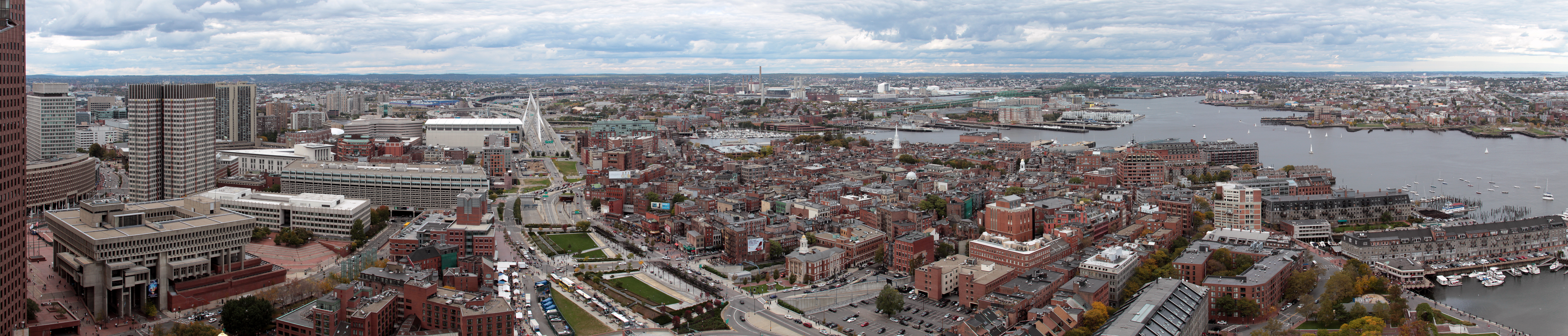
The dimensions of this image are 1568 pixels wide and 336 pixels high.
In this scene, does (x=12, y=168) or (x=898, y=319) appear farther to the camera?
(x=898, y=319)

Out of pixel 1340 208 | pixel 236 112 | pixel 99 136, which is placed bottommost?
pixel 1340 208

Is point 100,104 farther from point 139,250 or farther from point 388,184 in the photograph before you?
point 139,250

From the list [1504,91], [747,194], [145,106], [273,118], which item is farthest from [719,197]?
[1504,91]

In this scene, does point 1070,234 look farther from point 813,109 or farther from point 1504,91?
point 1504,91

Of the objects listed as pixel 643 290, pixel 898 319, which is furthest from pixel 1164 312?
pixel 643 290

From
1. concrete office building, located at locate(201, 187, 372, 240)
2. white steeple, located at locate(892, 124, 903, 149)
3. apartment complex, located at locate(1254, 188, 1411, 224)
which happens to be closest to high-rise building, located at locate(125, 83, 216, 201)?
concrete office building, located at locate(201, 187, 372, 240)

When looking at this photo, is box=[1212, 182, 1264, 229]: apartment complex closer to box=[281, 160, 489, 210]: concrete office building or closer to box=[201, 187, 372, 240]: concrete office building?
box=[281, 160, 489, 210]: concrete office building
